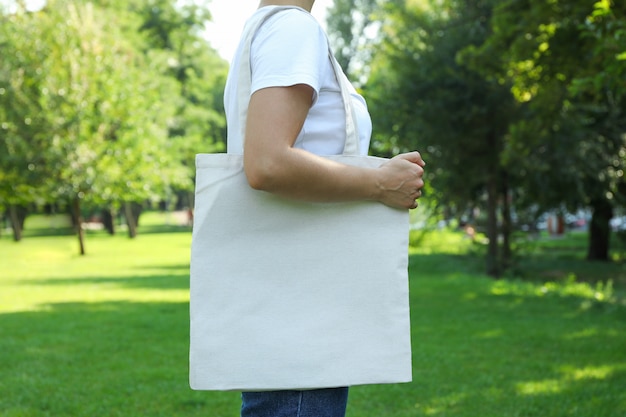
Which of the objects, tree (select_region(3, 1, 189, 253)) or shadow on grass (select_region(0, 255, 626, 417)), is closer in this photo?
shadow on grass (select_region(0, 255, 626, 417))

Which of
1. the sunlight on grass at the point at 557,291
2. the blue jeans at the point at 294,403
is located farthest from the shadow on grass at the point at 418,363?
the blue jeans at the point at 294,403

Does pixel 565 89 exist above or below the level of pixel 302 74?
above

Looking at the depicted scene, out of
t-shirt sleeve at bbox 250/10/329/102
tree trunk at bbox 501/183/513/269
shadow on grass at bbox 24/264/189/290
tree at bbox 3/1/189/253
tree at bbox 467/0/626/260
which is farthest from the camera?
tree at bbox 3/1/189/253

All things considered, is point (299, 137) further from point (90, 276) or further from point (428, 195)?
point (90, 276)

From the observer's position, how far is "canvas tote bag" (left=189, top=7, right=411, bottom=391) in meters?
1.71

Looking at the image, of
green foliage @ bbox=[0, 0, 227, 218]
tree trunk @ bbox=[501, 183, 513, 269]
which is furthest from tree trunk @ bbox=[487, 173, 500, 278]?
green foliage @ bbox=[0, 0, 227, 218]

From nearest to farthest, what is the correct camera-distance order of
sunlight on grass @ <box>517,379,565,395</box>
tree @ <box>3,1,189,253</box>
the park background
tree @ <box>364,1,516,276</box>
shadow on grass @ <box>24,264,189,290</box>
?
sunlight on grass @ <box>517,379,565,395</box> → the park background → tree @ <box>364,1,516,276</box> → shadow on grass @ <box>24,264,189,290</box> → tree @ <box>3,1,189,253</box>

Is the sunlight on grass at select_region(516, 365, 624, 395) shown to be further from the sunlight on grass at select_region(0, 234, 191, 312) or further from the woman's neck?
the sunlight on grass at select_region(0, 234, 191, 312)

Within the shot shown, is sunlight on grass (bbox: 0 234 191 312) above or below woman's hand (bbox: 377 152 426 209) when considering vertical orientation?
below

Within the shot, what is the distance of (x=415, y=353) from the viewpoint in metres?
7.75

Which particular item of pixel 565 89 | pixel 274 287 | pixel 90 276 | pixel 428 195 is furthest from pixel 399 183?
pixel 90 276

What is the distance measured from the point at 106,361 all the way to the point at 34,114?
69.4ft

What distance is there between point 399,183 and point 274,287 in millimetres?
341

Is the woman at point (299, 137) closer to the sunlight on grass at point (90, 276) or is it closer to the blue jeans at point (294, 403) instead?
→ the blue jeans at point (294, 403)
